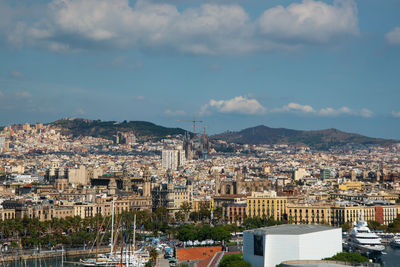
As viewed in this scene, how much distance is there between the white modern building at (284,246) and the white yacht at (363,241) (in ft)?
56.9

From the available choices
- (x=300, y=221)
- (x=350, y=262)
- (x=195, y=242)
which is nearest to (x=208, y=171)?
(x=300, y=221)

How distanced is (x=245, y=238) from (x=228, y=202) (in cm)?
4635

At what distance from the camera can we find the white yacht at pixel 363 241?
6257 centimetres

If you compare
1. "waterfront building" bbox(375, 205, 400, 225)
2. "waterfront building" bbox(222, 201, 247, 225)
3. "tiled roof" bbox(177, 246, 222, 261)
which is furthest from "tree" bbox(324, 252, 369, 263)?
"waterfront building" bbox(222, 201, 247, 225)

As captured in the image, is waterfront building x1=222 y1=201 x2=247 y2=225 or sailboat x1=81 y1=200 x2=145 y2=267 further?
waterfront building x1=222 y1=201 x2=247 y2=225

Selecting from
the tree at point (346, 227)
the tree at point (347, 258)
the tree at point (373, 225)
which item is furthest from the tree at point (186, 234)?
the tree at point (347, 258)

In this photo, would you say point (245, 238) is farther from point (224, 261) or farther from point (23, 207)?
point (23, 207)

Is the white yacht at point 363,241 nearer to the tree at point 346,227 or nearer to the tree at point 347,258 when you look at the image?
the tree at point 346,227

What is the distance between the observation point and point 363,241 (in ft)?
208

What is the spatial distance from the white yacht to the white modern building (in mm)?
17340

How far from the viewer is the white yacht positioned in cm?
6257

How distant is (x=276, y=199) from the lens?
8550 centimetres

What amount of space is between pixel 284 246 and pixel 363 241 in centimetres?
2141

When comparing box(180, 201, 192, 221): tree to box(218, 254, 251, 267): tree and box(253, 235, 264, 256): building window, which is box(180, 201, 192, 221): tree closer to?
box(218, 254, 251, 267): tree
